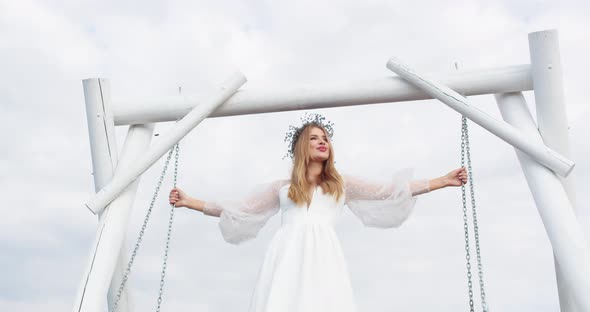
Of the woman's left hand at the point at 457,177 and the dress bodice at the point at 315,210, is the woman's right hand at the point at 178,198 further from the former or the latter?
the woman's left hand at the point at 457,177

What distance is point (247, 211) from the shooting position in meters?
4.61

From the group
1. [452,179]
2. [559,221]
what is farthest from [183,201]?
[559,221]

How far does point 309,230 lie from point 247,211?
52cm

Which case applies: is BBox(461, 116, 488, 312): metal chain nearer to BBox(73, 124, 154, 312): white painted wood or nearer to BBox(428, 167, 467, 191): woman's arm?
BBox(428, 167, 467, 191): woman's arm

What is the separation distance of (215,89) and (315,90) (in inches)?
22.8

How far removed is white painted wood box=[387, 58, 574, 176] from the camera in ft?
13.4

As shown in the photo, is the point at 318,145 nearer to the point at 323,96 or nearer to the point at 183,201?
the point at 323,96

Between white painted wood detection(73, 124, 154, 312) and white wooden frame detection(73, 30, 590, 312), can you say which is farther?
white painted wood detection(73, 124, 154, 312)

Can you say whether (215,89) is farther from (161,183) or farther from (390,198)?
(390,198)

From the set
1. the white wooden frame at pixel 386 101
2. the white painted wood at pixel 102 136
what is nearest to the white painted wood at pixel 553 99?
the white wooden frame at pixel 386 101

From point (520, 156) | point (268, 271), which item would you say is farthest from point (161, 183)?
point (520, 156)

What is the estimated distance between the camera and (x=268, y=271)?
4211mm

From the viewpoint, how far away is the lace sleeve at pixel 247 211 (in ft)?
15.1

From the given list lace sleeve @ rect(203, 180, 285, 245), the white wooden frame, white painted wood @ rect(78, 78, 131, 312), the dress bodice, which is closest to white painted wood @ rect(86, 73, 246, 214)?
the white wooden frame
